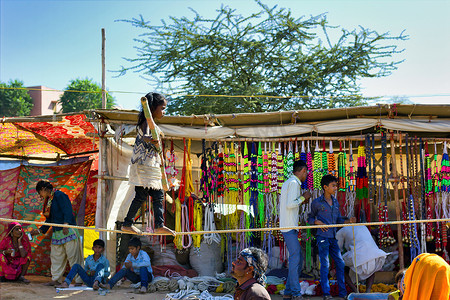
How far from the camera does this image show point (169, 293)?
6777mm

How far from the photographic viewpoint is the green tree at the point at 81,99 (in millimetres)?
29406

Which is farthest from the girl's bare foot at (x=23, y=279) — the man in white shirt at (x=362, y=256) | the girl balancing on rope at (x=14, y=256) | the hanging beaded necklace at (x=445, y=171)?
the hanging beaded necklace at (x=445, y=171)

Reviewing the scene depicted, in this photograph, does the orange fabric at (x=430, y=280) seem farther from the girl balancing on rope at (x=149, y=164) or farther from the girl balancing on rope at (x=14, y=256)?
the girl balancing on rope at (x=14, y=256)

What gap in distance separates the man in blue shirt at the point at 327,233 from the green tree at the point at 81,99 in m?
24.1

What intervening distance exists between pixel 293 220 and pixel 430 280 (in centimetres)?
307

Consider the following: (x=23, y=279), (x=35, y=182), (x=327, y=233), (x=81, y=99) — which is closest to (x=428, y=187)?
(x=327, y=233)

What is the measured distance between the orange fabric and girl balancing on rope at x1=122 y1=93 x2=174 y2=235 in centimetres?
229

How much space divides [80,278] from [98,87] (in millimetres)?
25195

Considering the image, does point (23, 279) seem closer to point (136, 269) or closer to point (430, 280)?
point (136, 269)

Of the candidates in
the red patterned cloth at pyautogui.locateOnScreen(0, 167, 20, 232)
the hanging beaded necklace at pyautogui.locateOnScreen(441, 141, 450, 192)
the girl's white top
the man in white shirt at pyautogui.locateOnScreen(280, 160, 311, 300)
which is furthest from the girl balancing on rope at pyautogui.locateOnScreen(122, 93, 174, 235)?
the red patterned cloth at pyautogui.locateOnScreen(0, 167, 20, 232)

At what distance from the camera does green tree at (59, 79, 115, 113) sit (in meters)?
29.4

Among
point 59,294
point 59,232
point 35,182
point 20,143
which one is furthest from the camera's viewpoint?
point 35,182

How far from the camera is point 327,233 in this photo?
20.6 feet

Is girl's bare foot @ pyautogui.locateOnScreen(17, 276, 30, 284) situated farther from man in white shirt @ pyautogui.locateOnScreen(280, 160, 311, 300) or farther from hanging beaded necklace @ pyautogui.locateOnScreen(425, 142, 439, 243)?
hanging beaded necklace @ pyautogui.locateOnScreen(425, 142, 439, 243)
